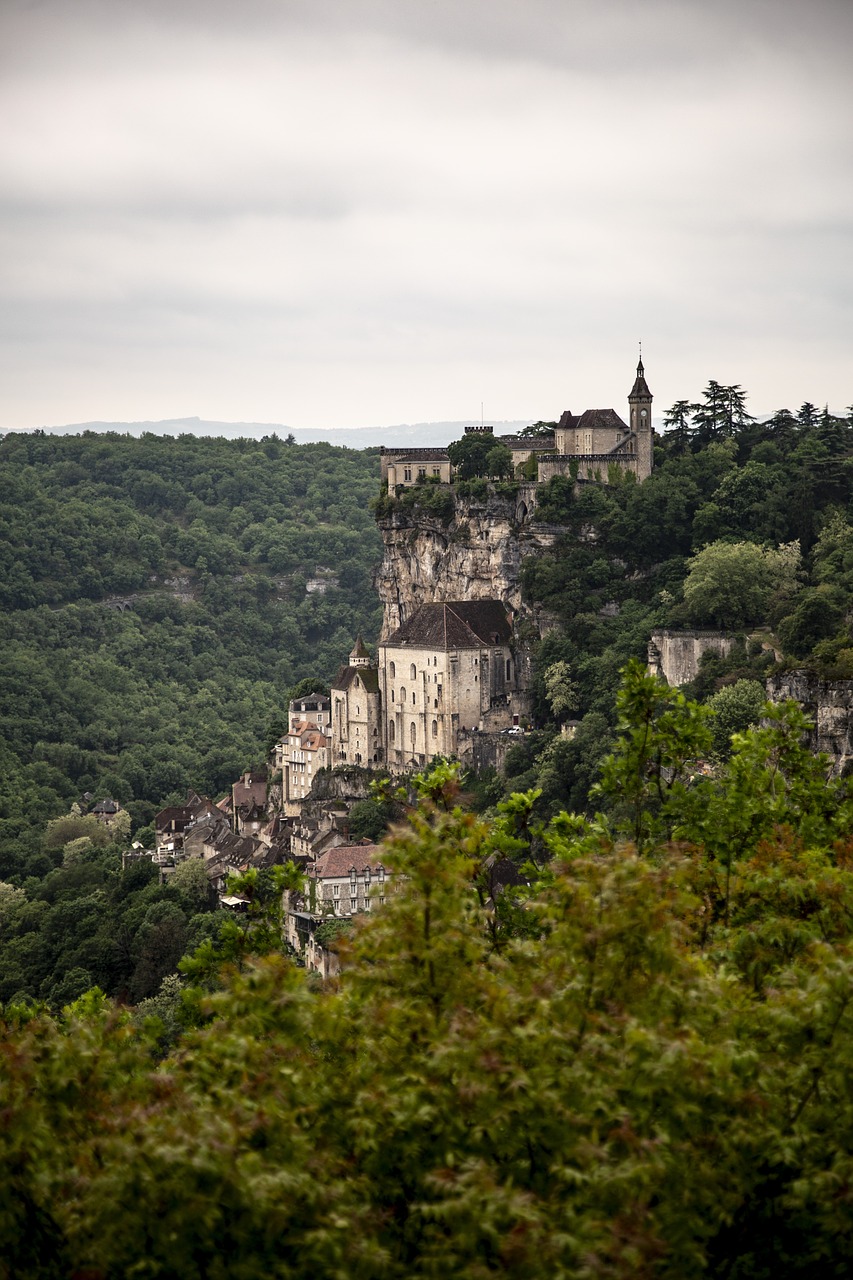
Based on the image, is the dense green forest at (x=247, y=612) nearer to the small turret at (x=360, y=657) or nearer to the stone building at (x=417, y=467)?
the stone building at (x=417, y=467)

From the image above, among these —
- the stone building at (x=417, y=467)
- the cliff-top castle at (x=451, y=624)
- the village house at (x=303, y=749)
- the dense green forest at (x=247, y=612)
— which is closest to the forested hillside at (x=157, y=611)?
the dense green forest at (x=247, y=612)

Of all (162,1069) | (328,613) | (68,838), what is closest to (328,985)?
(162,1069)

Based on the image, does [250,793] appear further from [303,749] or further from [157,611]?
[157,611]

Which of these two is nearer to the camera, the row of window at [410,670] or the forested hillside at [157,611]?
the row of window at [410,670]

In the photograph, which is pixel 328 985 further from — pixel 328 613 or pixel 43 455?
pixel 43 455

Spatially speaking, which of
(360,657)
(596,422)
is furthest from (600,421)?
(360,657)

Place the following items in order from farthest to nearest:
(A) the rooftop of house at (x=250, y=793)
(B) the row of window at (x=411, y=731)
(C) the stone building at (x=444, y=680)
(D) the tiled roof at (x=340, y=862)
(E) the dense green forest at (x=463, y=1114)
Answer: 1. (A) the rooftop of house at (x=250, y=793)
2. (B) the row of window at (x=411, y=731)
3. (C) the stone building at (x=444, y=680)
4. (D) the tiled roof at (x=340, y=862)
5. (E) the dense green forest at (x=463, y=1114)

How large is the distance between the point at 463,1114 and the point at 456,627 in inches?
2451

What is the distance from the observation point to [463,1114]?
14023 millimetres

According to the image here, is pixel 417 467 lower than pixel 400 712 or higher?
higher

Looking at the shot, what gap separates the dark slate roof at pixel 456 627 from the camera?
248ft

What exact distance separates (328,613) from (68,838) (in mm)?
65827

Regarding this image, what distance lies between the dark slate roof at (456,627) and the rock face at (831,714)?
62.5 ft

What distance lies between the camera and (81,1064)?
15344 millimetres
